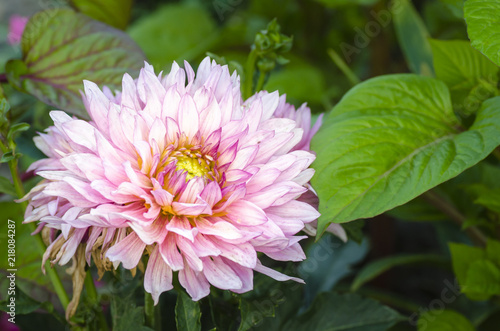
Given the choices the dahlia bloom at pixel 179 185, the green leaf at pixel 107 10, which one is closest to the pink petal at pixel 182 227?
the dahlia bloom at pixel 179 185

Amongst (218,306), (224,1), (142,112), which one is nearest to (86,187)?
(142,112)

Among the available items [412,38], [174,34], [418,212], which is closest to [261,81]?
[418,212]

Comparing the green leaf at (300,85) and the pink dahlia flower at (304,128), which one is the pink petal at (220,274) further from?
the green leaf at (300,85)

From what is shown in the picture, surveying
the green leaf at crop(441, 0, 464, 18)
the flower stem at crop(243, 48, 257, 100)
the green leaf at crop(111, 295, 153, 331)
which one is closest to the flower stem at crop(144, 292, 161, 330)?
the green leaf at crop(111, 295, 153, 331)

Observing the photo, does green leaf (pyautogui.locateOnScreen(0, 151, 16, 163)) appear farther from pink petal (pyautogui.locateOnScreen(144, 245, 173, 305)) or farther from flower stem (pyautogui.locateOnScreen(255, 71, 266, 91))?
flower stem (pyautogui.locateOnScreen(255, 71, 266, 91))

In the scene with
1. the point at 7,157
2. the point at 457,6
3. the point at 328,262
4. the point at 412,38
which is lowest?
the point at 328,262

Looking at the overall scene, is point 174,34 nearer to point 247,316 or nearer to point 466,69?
point 466,69
